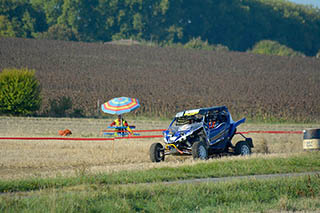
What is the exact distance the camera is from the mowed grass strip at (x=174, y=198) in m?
10.8

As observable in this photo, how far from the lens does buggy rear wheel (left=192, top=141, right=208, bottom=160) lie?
18.9m

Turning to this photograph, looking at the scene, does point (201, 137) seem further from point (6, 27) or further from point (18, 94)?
point (6, 27)

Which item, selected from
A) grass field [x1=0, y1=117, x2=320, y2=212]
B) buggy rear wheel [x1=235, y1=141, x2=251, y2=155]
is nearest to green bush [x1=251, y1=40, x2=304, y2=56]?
buggy rear wheel [x1=235, y1=141, x2=251, y2=155]

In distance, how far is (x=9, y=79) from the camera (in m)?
43.2

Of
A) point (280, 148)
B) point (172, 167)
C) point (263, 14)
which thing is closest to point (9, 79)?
point (280, 148)

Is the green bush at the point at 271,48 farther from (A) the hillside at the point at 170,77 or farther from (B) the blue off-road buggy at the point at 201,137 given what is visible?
(B) the blue off-road buggy at the point at 201,137

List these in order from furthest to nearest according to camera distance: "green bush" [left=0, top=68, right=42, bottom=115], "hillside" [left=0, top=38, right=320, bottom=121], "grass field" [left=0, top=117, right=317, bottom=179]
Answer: "hillside" [left=0, top=38, right=320, bottom=121] < "green bush" [left=0, top=68, right=42, bottom=115] < "grass field" [left=0, top=117, right=317, bottom=179]

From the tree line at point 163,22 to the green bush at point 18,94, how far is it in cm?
5068

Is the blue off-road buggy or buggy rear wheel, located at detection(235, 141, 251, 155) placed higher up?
the blue off-road buggy

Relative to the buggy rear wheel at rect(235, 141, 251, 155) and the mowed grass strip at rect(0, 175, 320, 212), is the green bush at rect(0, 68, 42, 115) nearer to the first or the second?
the buggy rear wheel at rect(235, 141, 251, 155)

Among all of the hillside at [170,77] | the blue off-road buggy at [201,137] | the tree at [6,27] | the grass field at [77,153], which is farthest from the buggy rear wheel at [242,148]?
the tree at [6,27]

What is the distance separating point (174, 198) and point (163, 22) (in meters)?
97.2

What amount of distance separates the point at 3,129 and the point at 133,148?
36.8 feet

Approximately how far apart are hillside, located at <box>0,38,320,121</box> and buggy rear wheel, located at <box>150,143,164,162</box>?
2712cm
